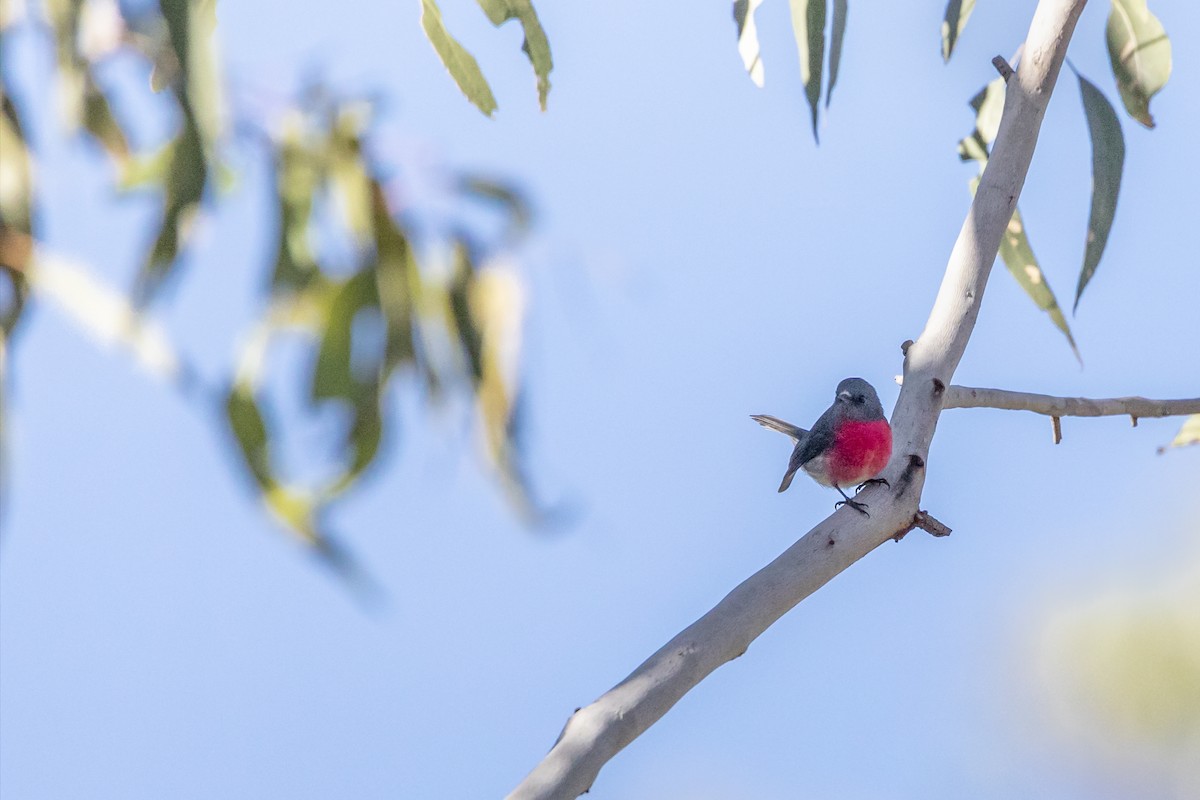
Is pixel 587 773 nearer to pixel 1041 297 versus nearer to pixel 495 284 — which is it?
pixel 495 284

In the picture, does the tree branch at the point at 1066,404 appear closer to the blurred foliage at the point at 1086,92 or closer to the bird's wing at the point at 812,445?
the blurred foliage at the point at 1086,92

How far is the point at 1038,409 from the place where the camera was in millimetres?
1863

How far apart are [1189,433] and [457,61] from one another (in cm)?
144

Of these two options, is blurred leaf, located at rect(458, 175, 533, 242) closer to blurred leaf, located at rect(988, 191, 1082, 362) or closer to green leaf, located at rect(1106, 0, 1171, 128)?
blurred leaf, located at rect(988, 191, 1082, 362)

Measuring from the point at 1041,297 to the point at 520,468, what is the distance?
4.60 ft

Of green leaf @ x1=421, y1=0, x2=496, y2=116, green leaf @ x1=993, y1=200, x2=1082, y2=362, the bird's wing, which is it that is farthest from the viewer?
the bird's wing

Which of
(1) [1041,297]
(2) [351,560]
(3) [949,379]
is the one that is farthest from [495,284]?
(1) [1041,297]

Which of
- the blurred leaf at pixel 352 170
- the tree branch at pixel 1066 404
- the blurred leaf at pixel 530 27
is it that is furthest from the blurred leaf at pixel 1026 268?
the blurred leaf at pixel 352 170

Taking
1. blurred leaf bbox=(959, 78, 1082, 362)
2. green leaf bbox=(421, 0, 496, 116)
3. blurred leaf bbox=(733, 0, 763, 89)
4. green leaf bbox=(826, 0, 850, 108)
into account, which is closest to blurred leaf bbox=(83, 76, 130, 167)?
green leaf bbox=(421, 0, 496, 116)

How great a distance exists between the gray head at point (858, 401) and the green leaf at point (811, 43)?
31.5 inches

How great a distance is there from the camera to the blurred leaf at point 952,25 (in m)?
2.16

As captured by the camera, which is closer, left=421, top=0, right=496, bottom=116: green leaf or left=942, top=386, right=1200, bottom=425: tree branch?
left=421, top=0, right=496, bottom=116: green leaf

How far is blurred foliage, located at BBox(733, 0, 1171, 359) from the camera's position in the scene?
188 cm

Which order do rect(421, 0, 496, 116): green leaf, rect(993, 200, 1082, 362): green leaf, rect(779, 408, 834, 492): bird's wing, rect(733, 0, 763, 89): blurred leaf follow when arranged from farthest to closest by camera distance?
rect(779, 408, 834, 492): bird's wing → rect(993, 200, 1082, 362): green leaf → rect(733, 0, 763, 89): blurred leaf → rect(421, 0, 496, 116): green leaf
